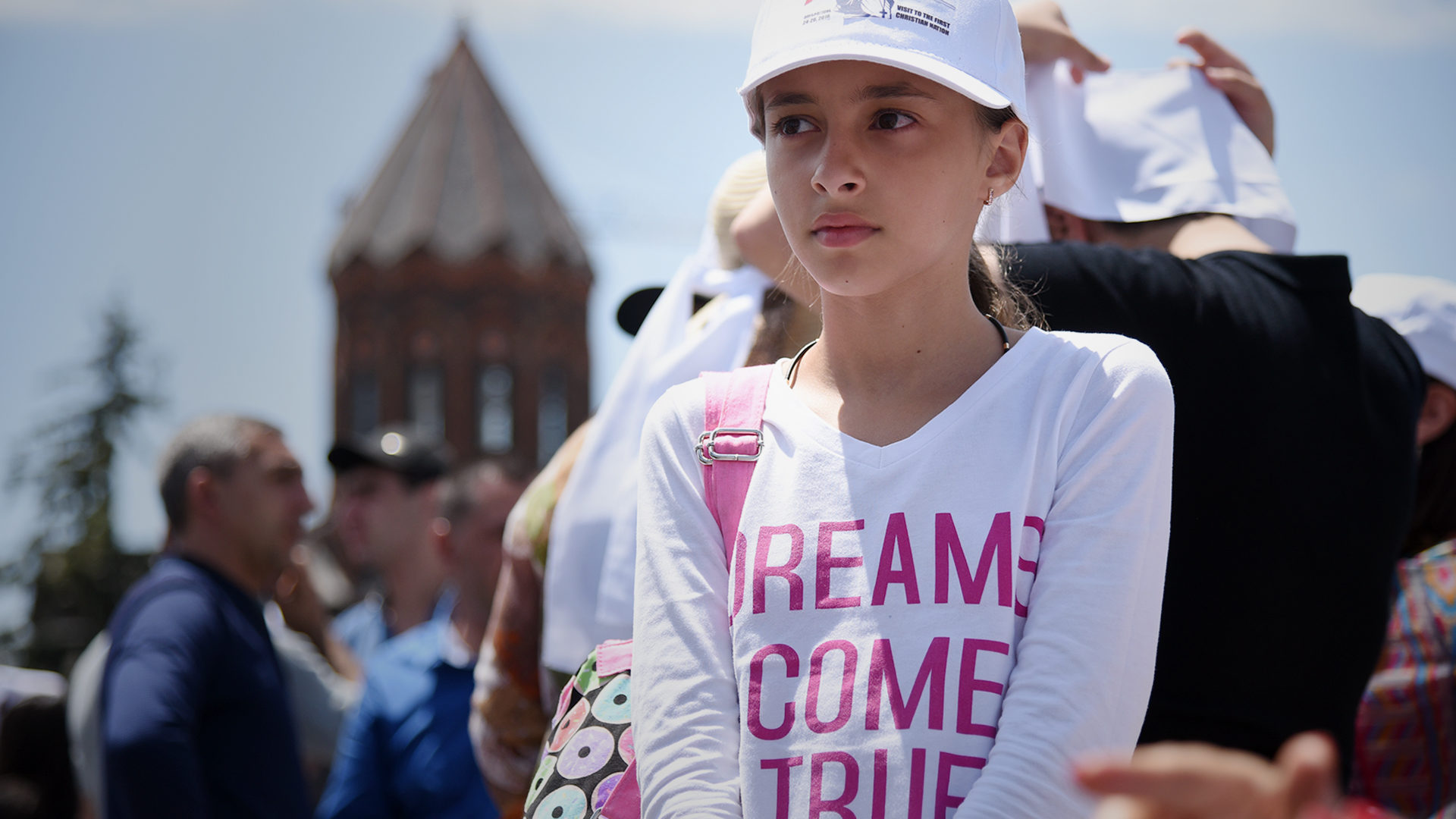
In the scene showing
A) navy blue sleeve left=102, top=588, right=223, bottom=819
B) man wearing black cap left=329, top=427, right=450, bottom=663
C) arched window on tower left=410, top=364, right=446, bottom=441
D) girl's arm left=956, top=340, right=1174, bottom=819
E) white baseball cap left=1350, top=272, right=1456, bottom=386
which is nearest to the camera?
girl's arm left=956, top=340, right=1174, bottom=819

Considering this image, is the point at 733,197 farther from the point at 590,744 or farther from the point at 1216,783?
the point at 1216,783

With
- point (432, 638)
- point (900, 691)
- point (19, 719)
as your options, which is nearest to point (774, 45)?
point (900, 691)

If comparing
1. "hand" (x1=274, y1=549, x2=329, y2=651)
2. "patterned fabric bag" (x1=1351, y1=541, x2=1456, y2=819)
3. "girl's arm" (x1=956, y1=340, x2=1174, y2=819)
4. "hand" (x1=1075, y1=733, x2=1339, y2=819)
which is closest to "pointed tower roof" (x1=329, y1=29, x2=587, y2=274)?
"hand" (x1=274, y1=549, x2=329, y2=651)

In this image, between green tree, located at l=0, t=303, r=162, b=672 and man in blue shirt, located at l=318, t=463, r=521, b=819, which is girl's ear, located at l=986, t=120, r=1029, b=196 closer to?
man in blue shirt, located at l=318, t=463, r=521, b=819

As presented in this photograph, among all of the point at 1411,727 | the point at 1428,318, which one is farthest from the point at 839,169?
the point at 1411,727

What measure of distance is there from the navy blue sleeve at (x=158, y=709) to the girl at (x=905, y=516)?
2517 mm

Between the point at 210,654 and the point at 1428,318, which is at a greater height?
the point at 1428,318

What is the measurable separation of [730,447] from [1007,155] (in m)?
0.55

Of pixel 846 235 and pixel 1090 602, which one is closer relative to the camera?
pixel 1090 602

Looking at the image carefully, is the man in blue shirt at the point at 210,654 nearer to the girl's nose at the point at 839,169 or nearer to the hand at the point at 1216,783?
the girl's nose at the point at 839,169

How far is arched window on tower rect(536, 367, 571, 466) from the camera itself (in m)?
50.2

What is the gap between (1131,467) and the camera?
1650 millimetres

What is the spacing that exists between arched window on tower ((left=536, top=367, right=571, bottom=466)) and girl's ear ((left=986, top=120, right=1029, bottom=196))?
159 ft

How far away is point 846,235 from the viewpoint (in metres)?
1.75
